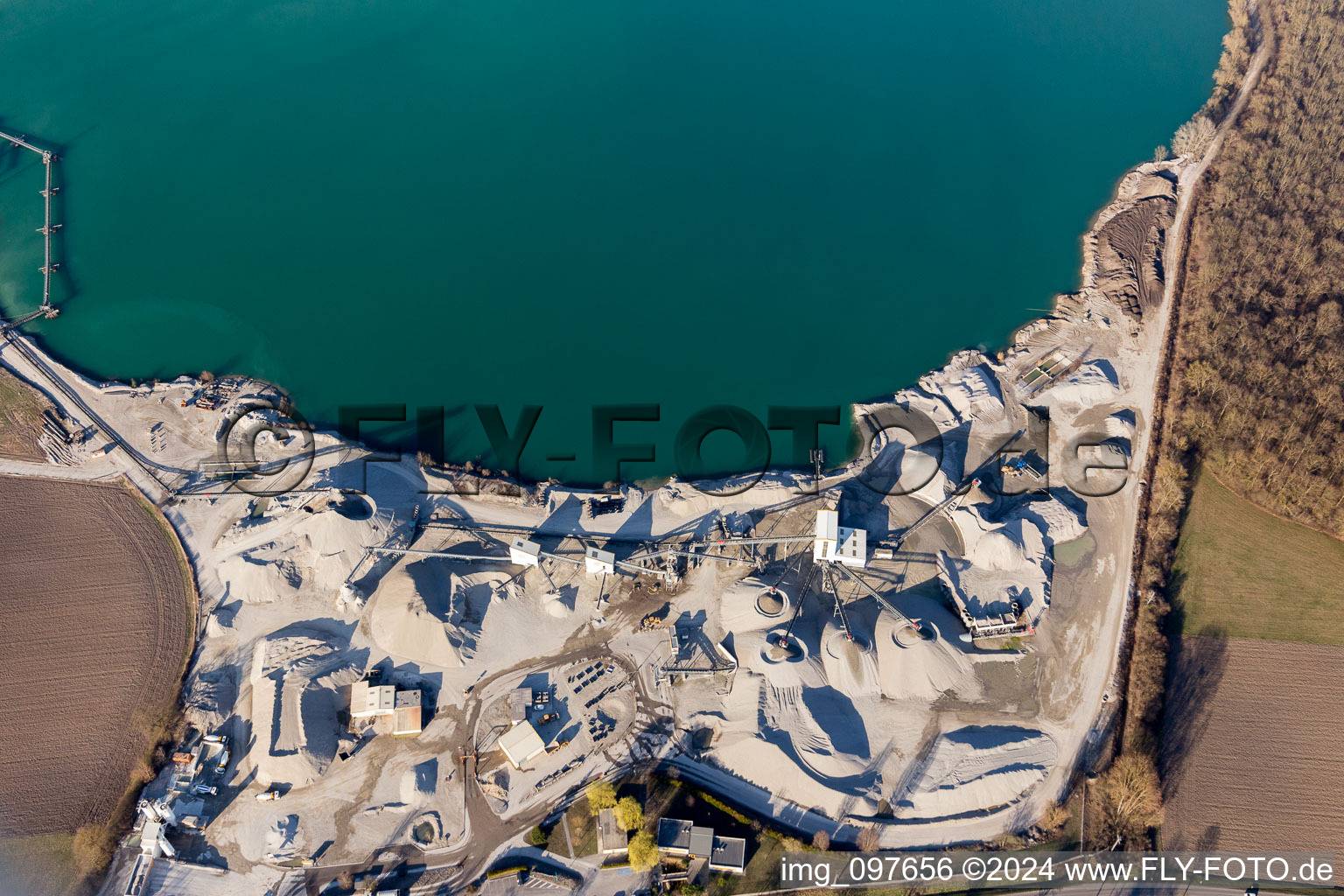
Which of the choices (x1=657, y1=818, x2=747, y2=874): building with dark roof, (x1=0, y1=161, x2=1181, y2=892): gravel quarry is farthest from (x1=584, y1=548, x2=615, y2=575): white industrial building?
(x1=657, y1=818, x2=747, y2=874): building with dark roof

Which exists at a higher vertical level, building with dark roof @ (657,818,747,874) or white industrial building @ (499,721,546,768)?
white industrial building @ (499,721,546,768)

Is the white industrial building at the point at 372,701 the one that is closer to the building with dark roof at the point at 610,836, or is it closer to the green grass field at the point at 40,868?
the building with dark roof at the point at 610,836

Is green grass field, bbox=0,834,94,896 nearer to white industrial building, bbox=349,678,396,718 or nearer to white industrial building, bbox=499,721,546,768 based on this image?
white industrial building, bbox=349,678,396,718

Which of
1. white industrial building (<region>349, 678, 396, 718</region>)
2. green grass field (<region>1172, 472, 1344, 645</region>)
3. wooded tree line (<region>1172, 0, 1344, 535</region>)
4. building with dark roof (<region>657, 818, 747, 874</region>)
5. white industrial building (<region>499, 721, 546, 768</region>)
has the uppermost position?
wooded tree line (<region>1172, 0, 1344, 535</region>)

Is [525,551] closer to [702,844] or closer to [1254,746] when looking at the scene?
[702,844]

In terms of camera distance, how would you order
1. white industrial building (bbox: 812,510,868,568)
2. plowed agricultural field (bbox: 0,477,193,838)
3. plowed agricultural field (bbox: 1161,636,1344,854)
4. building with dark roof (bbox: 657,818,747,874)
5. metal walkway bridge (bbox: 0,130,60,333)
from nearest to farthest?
building with dark roof (bbox: 657,818,747,874)
plowed agricultural field (bbox: 1161,636,1344,854)
plowed agricultural field (bbox: 0,477,193,838)
white industrial building (bbox: 812,510,868,568)
metal walkway bridge (bbox: 0,130,60,333)

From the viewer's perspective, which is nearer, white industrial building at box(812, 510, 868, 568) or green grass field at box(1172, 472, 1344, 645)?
green grass field at box(1172, 472, 1344, 645)

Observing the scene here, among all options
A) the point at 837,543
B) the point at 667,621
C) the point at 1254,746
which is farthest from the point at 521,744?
the point at 1254,746
